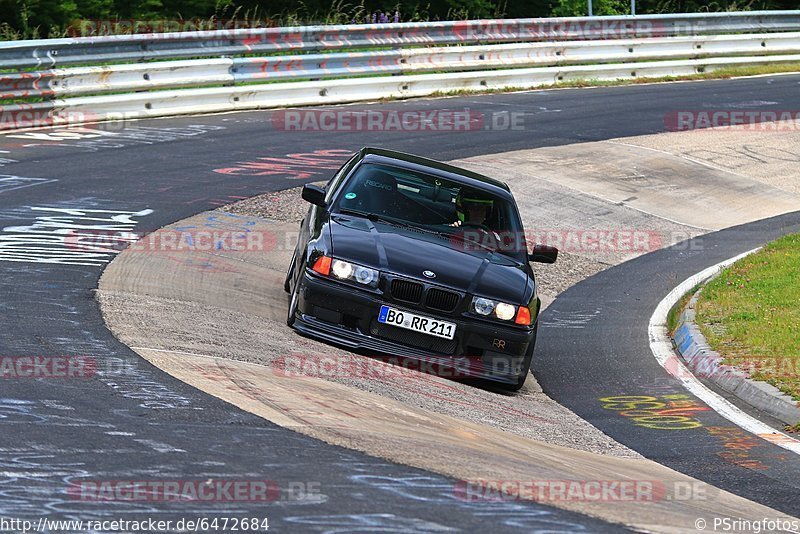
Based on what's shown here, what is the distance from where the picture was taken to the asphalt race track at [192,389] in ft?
17.8

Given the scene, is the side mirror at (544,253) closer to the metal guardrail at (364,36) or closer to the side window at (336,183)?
the side window at (336,183)

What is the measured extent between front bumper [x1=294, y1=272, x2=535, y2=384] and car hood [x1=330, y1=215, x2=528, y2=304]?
0.25 meters

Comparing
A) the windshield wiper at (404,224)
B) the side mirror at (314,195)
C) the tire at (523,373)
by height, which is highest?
the side mirror at (314,195)

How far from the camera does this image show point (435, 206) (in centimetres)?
1034

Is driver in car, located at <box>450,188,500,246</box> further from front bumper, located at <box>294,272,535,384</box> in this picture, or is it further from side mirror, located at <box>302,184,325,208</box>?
front bumper, located at <box>294,272,535,384</box>

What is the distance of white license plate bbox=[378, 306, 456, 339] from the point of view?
8.91 metres

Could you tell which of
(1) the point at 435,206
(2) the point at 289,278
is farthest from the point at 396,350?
(2) the point at 289,278

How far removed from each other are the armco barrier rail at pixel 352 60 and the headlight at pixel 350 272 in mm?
9600

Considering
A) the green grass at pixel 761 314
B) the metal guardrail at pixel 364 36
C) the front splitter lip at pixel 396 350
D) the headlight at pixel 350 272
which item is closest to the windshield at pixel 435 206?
the headlight at pixel 350 272

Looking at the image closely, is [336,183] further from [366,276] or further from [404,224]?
[366,276]

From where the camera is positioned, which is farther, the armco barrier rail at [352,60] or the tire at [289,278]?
the armco barrier rail at [352,60]

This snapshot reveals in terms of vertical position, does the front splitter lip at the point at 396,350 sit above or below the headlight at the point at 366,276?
below

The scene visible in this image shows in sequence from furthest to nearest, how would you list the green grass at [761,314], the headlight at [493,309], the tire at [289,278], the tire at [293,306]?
1. the tire at [289,278]
2. the green grass at [761,314]
3. the tire at [293,306]
4. the headlight at [493,309]

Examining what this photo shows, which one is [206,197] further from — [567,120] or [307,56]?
[567,120]
